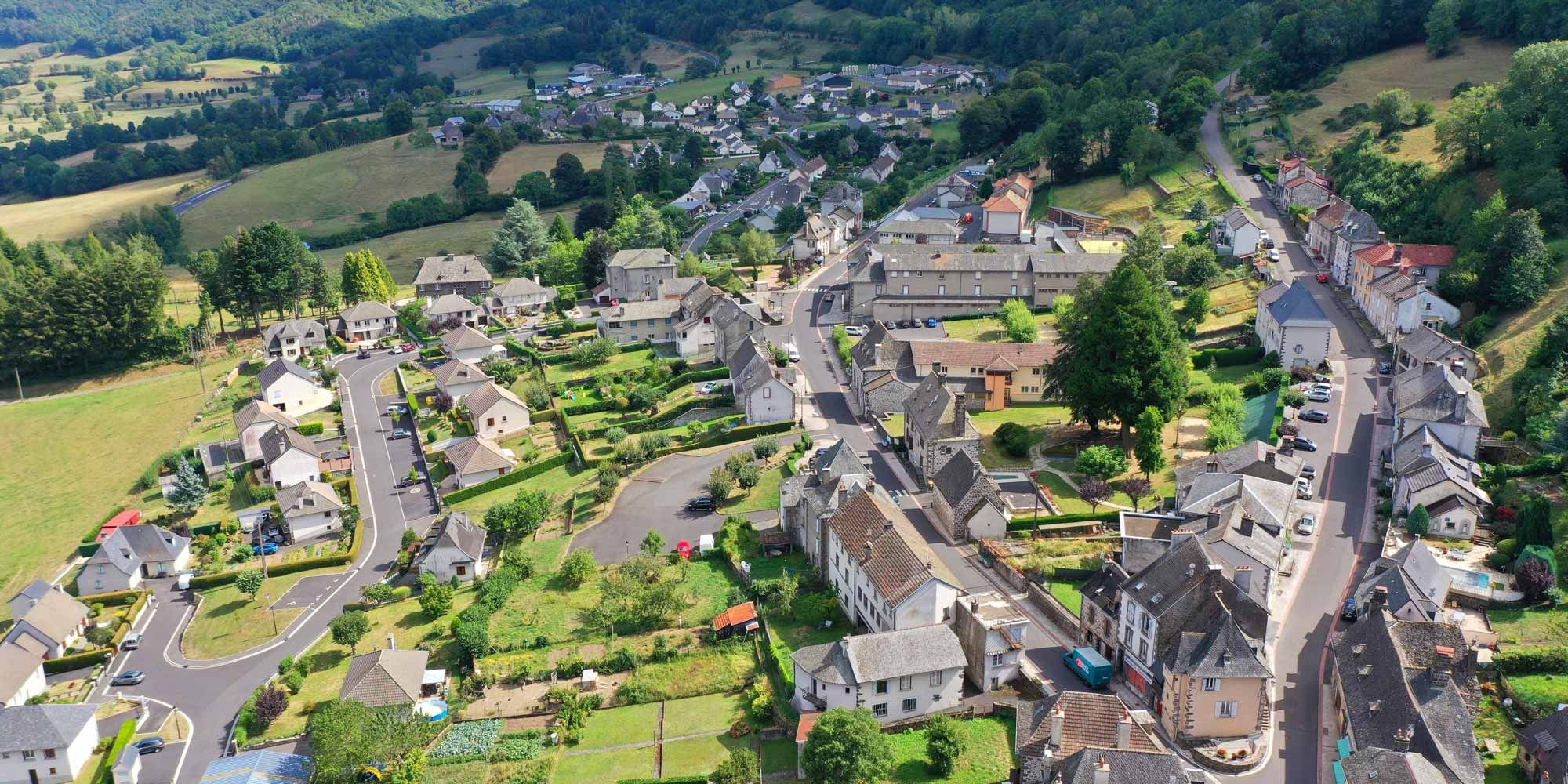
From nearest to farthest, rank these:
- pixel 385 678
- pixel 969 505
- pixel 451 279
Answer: pixel 385 678, pixel 969 505, pixel 451 279

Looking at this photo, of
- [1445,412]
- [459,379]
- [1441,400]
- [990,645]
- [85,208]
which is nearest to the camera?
[990,645]

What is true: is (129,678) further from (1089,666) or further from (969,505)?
(1089,666)

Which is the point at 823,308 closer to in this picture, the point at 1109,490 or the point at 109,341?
the point at 1109,490

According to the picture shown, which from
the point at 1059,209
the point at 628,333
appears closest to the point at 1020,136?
the point at 1059,209

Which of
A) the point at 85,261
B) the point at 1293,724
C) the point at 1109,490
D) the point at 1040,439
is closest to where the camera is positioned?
the point at 1293,724

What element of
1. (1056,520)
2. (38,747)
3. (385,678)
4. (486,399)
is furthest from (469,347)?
(1056,520)
